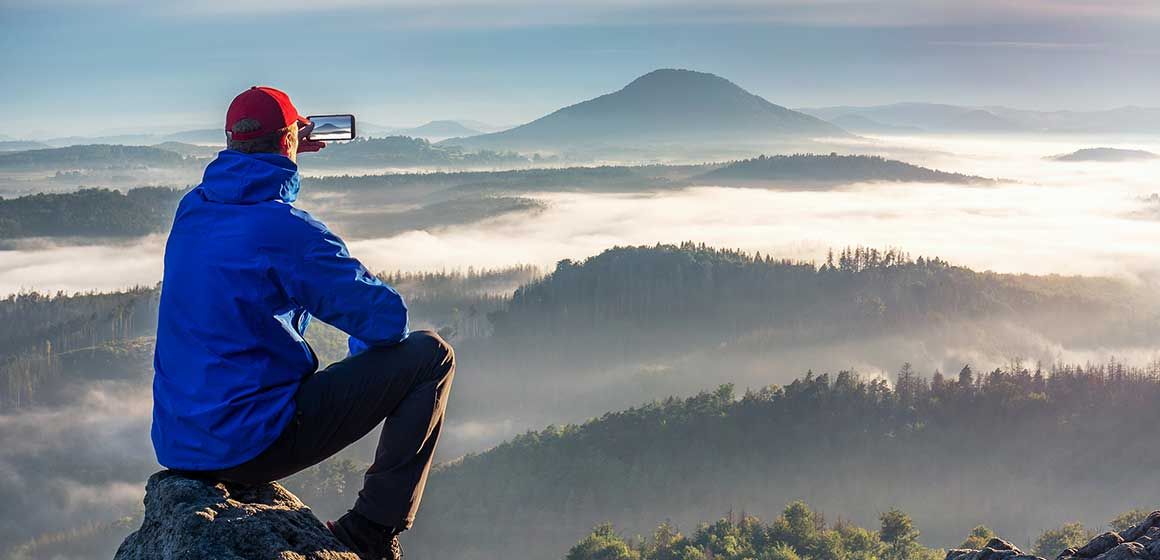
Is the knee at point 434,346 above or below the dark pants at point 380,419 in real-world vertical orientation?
above

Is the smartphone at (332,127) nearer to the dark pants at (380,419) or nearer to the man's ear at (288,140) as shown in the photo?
the man's ear at (288,140)

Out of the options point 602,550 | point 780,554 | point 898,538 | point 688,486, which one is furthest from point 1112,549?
point 688,486

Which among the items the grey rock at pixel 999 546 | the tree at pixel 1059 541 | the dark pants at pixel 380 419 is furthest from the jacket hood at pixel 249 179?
the tree at pixel 1059 541

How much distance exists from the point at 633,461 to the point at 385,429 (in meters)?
179

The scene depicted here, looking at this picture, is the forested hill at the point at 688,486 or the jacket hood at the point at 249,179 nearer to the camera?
the jacket hood at the point at 249,179

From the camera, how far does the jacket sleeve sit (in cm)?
734

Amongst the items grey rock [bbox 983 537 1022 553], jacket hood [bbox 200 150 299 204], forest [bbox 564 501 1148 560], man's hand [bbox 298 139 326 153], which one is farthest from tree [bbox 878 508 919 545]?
jacket hood [bbox 200 150 299 204]

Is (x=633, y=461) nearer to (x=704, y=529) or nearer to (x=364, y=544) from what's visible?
(x=704, y=529)

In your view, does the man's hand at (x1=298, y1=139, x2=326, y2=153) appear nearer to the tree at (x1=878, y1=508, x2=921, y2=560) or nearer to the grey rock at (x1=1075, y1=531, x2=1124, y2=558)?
the grey rock at (x1=1075, y1=531, x2=1124, y2=558)

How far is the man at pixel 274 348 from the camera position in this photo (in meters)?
7.37

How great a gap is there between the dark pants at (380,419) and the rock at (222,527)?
0.24m

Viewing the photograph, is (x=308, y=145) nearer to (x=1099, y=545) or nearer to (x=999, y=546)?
(x=999, y=546)

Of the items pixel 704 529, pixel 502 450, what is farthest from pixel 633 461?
pixel 704 529

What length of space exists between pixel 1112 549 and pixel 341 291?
7.43 m
